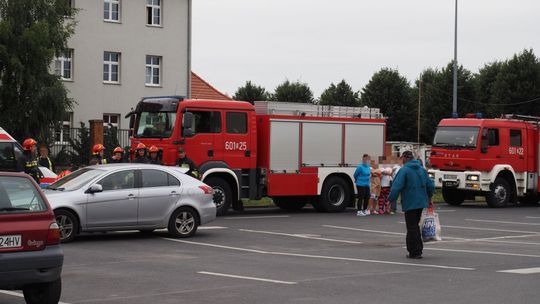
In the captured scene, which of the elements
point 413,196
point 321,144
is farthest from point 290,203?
point 413,196

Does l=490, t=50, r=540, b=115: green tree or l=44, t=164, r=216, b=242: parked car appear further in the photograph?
l=490, t=50, r=540, b=115: green tree

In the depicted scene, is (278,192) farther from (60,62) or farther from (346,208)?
(60,62)

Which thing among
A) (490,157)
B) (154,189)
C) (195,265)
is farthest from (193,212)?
(490,157)

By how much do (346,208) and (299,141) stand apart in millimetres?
2873

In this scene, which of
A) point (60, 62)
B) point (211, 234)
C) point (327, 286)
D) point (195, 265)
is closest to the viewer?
point (327, 286)

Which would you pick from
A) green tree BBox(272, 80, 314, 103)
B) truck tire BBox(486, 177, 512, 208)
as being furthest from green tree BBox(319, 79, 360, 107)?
truck tire BBox(486, 177, 512, 208)

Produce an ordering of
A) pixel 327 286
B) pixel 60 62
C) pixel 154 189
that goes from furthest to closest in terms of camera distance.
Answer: pixel 60 62
pixel 154 189
pixel 327 286

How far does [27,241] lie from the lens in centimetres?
883

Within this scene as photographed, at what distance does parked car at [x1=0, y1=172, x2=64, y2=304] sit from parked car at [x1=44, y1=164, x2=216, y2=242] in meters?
6.99

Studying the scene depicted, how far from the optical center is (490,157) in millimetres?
29250

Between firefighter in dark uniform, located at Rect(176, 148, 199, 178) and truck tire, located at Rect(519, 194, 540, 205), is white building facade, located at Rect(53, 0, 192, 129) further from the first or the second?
firefighter in dark uniform, located at Rect(176, 148, 199, 178)

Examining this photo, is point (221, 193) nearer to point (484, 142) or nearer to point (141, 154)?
point (141, 154)

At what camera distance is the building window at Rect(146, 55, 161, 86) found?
48594 mm

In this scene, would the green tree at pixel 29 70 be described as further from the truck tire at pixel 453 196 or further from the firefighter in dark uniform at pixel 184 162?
the firefighter in dark uniform at pixel 184 162
